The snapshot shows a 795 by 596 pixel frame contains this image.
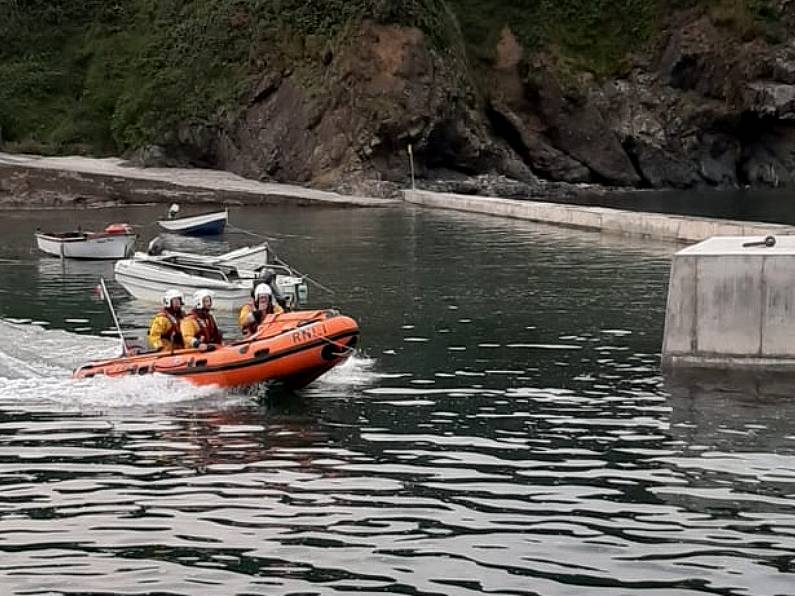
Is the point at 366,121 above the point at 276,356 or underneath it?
above

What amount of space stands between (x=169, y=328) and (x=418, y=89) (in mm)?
57739

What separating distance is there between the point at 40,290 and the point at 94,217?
27.4 metres

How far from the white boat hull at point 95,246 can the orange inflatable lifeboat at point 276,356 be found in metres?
25.8

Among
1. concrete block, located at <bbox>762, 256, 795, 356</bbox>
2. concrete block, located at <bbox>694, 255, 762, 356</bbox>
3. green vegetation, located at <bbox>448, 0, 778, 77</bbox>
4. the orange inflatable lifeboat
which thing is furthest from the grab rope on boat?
green vegetation, located at <bbox>448, 0, 778, 77</bbox>

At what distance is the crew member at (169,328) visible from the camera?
22.2 metres

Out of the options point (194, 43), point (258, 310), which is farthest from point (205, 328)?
point (194, 43)

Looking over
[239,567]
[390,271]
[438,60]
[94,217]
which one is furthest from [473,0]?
[239,567]

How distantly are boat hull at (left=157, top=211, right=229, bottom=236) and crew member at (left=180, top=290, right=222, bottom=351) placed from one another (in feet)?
108

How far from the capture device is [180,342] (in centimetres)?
2234

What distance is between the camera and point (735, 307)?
2178 centimetres

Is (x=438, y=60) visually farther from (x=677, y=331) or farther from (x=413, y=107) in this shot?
(x=677, y=331)

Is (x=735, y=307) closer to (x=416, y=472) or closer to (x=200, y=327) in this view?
(x=416, y=472)

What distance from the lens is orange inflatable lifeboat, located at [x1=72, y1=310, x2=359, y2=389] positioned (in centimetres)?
2089

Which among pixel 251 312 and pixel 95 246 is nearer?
pixel 251 312
